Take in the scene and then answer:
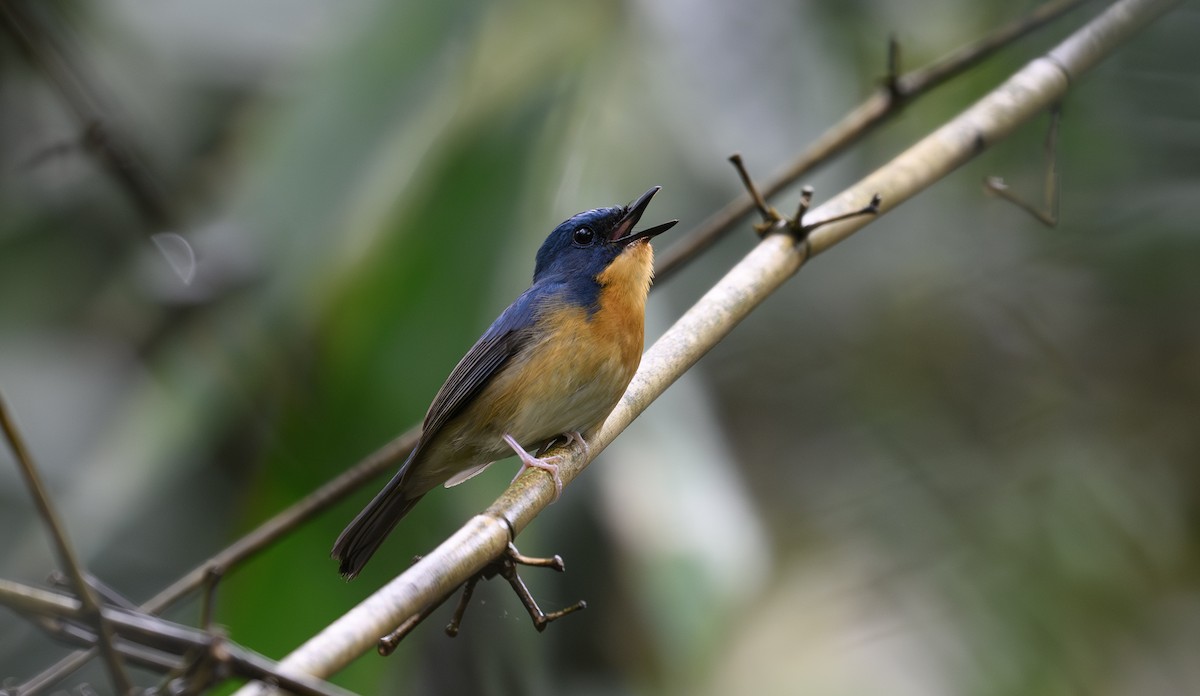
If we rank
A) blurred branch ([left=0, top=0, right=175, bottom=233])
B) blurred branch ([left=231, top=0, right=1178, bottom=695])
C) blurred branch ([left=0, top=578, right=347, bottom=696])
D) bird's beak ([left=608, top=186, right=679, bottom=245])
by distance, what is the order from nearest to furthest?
blurred branch ([left=0, top=578, right=347, bottom=696]), blurred branch ([left=231, top=0, right=1178, bottom=695]), blurred branch ([left=0, top=0, right=175, bottom=233]), bird's beak ([left=608, top=186, right=679, bottom=245])

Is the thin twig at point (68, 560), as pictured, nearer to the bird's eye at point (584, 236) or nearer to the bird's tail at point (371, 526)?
the bird's tail at point (371, 526)

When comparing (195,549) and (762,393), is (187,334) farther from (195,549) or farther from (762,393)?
(762,393)

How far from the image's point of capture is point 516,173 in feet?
12.5

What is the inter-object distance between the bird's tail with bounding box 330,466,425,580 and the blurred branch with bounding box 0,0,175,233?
1235 mm

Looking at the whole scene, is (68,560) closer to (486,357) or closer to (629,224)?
(486,357)

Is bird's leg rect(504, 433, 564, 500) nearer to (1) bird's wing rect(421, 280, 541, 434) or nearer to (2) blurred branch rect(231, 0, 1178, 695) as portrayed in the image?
(2) blurred branch rect(231, 0, 1178, 695)

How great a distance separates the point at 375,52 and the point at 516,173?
2.38 feet

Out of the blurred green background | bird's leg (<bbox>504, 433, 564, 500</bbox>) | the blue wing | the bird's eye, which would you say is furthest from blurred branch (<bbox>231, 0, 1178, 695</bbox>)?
the blurred green background

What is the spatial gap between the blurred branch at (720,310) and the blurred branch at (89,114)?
165 cm

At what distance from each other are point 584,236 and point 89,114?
1.73 meters

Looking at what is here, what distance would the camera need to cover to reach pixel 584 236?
381cm

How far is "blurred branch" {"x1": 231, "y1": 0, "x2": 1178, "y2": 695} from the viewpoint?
1.77 m

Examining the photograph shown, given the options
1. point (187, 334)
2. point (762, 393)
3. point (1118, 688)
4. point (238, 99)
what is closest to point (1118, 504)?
point (1118, 688)

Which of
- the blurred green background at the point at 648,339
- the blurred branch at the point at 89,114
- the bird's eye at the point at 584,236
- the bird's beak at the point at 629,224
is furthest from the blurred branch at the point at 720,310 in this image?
the blurred branch at the point at 89,114
